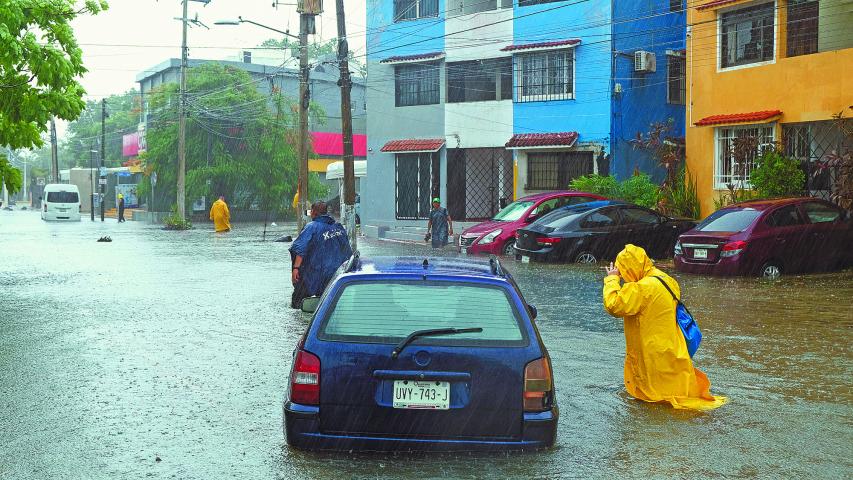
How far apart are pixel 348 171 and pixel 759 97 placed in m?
10.3

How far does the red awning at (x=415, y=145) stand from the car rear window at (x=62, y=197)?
26.5m

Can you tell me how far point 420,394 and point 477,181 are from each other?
28879 mm

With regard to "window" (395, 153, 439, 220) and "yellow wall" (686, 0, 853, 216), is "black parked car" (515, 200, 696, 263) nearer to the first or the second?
"yellow wall" (686, 0, 853, 216)

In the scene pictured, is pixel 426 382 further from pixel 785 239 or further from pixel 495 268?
pixel 785 239

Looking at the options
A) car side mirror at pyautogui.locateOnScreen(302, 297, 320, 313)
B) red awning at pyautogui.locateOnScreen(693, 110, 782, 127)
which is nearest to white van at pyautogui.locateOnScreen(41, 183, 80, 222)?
red awning at pyautogui.locateOnScreen(693, 110, 782, 127)

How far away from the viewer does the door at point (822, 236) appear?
60.2ft

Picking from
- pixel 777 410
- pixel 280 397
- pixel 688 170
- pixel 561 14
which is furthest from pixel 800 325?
pixel 561 14

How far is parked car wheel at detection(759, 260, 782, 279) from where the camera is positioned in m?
17.9

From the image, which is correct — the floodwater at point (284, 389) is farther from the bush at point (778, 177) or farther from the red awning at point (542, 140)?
the red awning at point (542, 140)

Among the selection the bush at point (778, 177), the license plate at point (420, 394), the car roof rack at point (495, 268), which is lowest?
the license plate at point (420, 394)

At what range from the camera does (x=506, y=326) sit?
5.76 m

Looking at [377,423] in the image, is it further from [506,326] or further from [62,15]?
[62,15]

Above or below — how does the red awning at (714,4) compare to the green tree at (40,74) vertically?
above

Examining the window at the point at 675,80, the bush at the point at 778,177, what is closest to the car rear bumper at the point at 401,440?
the bush at the point at 778,177
